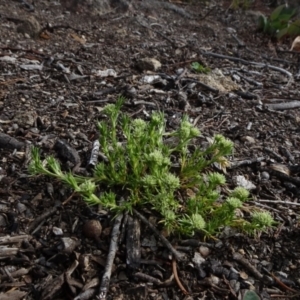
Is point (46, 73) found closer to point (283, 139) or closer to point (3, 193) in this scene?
point (3, 193)

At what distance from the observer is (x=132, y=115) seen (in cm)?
269

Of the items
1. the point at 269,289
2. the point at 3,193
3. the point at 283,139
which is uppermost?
the point at 283,139

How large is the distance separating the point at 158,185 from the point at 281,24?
3.45 meters

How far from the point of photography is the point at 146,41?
4105 mm

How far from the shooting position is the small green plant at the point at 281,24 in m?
4.73

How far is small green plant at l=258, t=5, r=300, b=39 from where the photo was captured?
15.5 ft

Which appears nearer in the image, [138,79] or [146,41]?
[138,79]

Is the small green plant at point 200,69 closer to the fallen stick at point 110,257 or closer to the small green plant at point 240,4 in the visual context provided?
the fallen stick at point 110,257

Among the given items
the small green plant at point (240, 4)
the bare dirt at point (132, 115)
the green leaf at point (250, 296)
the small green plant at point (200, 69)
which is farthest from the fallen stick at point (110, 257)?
the small green plant at point (240, 4)

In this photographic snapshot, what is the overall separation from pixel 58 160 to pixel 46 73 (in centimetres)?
115

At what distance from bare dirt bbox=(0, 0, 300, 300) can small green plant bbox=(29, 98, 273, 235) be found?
91mm

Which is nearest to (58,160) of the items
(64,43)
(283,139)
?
(283,139)

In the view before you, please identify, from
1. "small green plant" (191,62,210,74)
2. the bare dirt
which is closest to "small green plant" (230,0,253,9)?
the bare dirt

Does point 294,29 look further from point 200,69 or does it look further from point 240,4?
point 200,69
